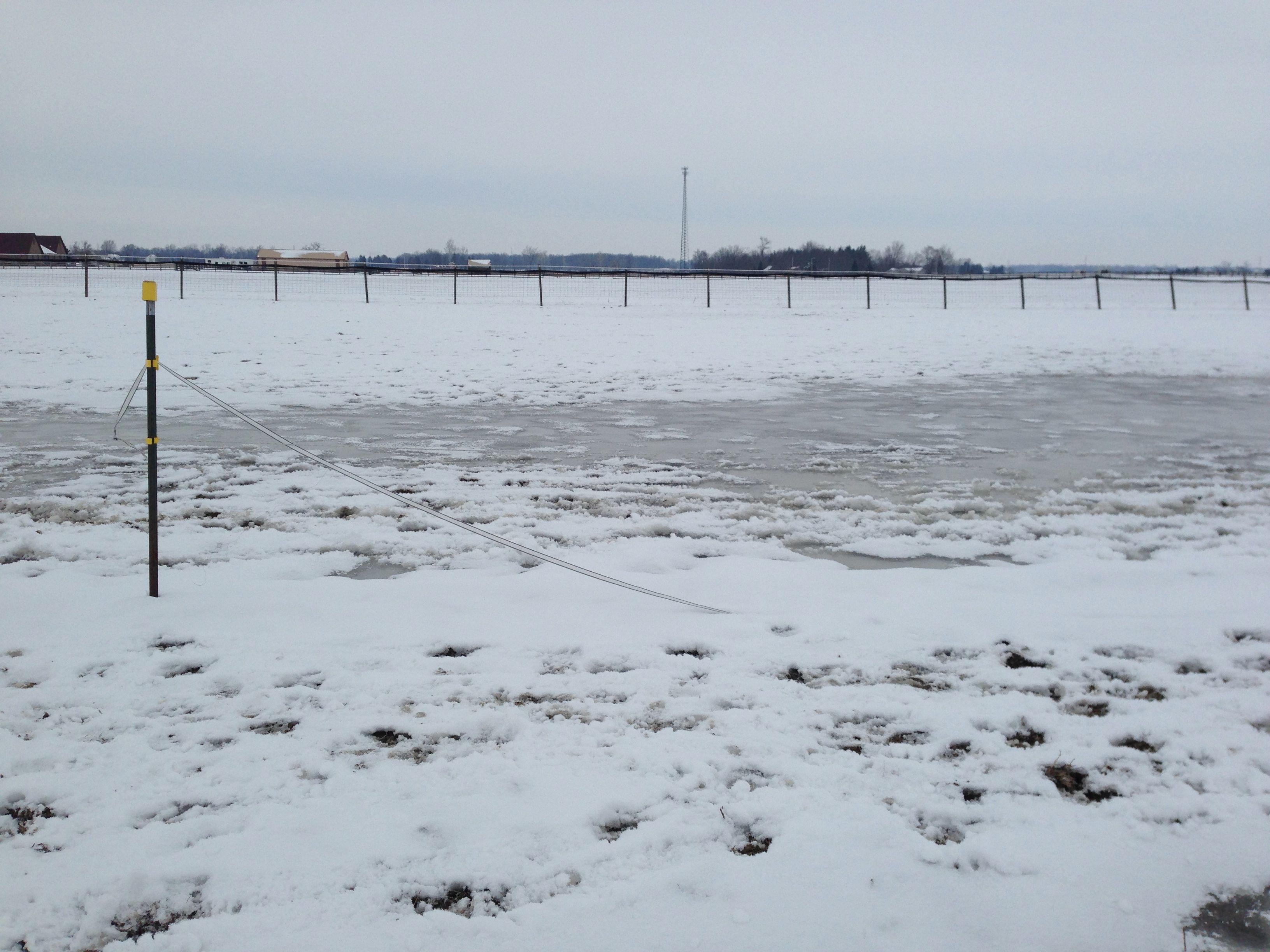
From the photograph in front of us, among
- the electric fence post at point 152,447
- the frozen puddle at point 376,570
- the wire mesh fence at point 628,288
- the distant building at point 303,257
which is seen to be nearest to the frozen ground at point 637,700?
the frozen puddle at point 376,570

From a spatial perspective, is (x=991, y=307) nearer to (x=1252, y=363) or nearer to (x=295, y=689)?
(x=1252, y=363)

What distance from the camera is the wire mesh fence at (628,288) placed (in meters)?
34.1

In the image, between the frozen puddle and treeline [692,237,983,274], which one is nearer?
the frozen puddle

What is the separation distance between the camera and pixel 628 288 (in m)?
46.9

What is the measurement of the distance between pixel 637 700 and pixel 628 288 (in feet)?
146

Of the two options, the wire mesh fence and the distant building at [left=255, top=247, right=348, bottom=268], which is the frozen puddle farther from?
the distant building at [left=255, top=247, right=348, bottom=268]

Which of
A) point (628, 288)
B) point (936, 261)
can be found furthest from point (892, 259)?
point (628, 288)

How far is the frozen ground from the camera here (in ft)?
8.34

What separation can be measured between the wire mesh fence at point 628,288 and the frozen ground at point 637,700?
77.0ft

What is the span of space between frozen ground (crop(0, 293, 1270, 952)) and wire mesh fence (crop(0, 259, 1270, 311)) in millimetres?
23472

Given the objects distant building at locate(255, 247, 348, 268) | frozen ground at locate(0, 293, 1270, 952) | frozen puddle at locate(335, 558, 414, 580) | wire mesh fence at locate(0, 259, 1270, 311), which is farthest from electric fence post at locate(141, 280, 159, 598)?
distant building at locate(255, 247, 348, 268)

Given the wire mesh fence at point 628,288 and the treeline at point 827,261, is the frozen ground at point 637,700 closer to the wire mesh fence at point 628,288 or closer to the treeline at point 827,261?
the wire mesh fence at point 628,288

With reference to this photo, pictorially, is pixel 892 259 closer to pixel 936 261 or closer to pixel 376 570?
pixel 936 261

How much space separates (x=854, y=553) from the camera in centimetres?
589
